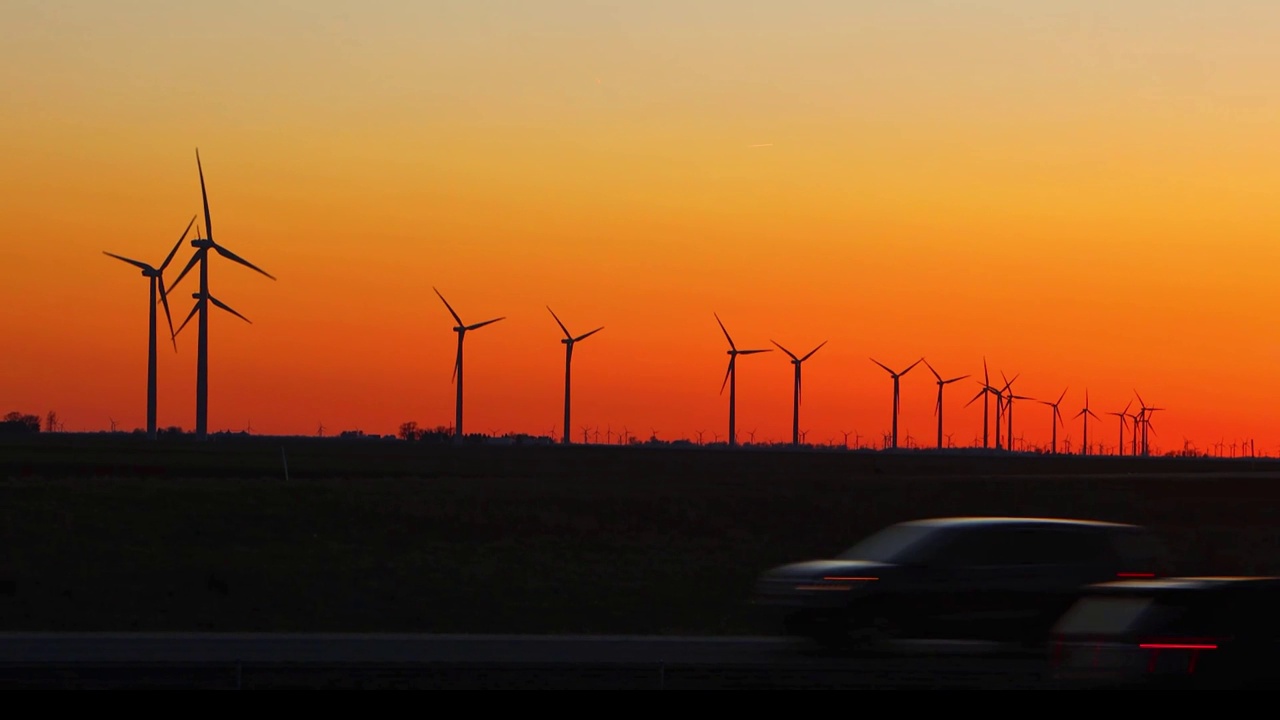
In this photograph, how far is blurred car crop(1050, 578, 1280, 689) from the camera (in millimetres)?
13320

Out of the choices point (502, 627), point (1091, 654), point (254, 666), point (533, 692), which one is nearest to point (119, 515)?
point (502, 627)

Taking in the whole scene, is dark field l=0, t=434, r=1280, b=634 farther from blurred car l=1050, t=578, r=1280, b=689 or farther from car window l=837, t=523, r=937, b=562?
blurred car l=1050, t=578, r=1280, b=689

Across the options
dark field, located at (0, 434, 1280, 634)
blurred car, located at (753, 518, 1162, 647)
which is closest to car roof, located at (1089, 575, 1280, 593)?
blurred car, located at (753, 518, 1162, 647)

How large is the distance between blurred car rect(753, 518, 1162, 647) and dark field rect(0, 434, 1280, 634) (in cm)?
1378

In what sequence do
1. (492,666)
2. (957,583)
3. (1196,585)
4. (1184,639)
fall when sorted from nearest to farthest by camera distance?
(1184,639)
(1196,585)
(492,666)
(957,583)

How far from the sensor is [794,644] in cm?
2144

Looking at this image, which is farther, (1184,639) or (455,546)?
(455,546)

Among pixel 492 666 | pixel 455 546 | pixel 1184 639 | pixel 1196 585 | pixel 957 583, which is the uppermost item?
pixel 1196 585

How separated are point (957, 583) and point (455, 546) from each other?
29560 mm

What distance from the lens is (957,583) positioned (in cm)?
2111

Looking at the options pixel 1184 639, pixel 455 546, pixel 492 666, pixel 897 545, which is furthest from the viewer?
pixel 455 546

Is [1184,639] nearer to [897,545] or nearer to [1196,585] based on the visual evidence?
[1196,585]


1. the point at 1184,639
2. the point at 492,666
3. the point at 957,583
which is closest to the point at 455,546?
the point at 957,583

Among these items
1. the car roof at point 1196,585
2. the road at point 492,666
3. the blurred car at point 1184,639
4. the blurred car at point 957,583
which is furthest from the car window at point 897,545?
the blurred car at point 1184,639
